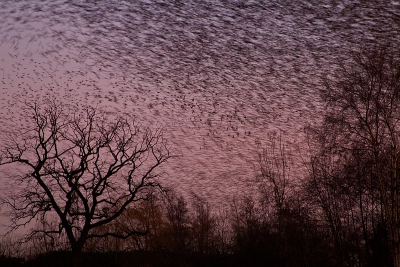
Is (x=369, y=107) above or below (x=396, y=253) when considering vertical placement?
above

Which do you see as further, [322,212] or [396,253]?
[322,212]

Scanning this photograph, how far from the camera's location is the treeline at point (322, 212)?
74.0ft

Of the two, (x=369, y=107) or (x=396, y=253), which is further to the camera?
(x=369, y=107)

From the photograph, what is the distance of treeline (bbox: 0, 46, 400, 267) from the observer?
22.6 meters

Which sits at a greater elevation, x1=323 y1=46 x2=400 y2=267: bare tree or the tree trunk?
x1=323 y1=46 x2=400 y2=267: bare tree

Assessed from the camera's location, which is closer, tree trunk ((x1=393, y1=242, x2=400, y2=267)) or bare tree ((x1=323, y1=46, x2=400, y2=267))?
tree trunk ((x1=393, y1=242, x2=400, y2=267))

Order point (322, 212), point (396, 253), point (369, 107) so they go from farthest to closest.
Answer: point (322, 212), point (369, 107), point (396, 253)

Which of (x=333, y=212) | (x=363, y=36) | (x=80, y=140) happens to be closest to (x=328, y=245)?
(x=333, y=212)

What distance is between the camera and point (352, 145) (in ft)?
76.2

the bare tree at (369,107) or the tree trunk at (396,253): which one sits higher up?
the bare tree at (369,107)

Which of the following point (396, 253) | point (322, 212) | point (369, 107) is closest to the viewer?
point (396, 253)

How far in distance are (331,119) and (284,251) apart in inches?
596

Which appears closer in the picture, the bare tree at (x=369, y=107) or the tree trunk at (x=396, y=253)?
the tree trunk at (x=396, y=253)

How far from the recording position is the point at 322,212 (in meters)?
30.5
